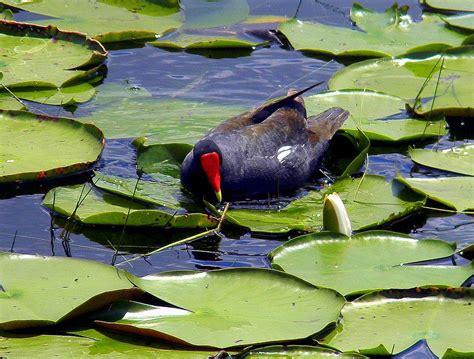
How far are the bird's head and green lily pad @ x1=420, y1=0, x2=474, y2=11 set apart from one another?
2922 mm

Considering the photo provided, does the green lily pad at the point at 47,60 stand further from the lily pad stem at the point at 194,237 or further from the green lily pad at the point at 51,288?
the green lily pad at the point at 51,288

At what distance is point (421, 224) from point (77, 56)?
255 cm

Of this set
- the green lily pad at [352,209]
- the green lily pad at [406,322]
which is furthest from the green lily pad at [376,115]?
the green lily pad at [406,322]

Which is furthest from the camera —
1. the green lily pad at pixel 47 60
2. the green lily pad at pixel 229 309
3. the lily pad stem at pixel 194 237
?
the green lily pad at pixel 47 60

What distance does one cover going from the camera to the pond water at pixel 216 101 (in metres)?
4.22

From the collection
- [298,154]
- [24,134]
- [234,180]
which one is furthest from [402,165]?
[24,134]

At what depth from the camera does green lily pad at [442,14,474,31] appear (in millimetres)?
6777

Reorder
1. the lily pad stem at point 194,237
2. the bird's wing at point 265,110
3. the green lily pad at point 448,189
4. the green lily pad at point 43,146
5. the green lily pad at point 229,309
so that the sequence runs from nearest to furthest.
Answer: the green lily pad at point 229,309 → the lily pad stem at point 194,237 → the green lily pad at point 448,189 → the green lily pad at point 43,146 → the bird's wing at point 265,110

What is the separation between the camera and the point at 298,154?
16.9 feet

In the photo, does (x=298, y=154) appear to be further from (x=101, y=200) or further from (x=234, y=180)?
(x=101, y=200)

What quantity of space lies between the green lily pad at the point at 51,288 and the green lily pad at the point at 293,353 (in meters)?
0.55

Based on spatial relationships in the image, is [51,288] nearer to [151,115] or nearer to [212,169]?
[212,169]

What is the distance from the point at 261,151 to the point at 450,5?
8.80 feet

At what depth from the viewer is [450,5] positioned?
717 cm
